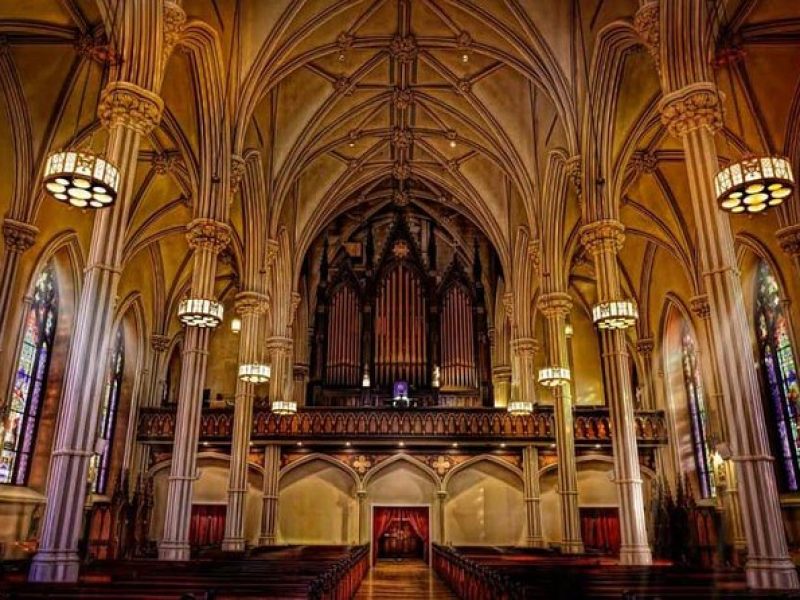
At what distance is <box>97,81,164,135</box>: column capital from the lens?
10773 millimetres

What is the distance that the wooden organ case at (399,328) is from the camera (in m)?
28.7

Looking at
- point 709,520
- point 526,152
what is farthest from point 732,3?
point 709,520

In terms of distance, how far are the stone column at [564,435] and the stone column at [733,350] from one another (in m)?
9.35

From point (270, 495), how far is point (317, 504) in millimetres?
2192

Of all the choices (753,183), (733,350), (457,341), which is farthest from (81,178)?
(457,341)

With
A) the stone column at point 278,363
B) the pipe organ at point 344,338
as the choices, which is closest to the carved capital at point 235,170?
the stone column at point 278,363

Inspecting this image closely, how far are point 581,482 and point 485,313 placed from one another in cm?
875

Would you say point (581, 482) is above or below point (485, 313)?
below

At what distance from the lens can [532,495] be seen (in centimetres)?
2336

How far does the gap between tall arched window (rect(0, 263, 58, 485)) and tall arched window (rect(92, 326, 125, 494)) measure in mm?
2871

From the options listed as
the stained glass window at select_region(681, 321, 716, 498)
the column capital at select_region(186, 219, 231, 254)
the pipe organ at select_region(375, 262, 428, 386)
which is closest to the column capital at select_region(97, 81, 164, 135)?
the column capital at select_region(186, 219, 231, 254)

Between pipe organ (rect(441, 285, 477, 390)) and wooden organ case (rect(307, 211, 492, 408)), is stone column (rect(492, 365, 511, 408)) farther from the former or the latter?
pipe organ (rect(441, 285, 477, 390))

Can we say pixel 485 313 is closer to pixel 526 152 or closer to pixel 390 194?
pixel 390 194

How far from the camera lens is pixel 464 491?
2508 cm
